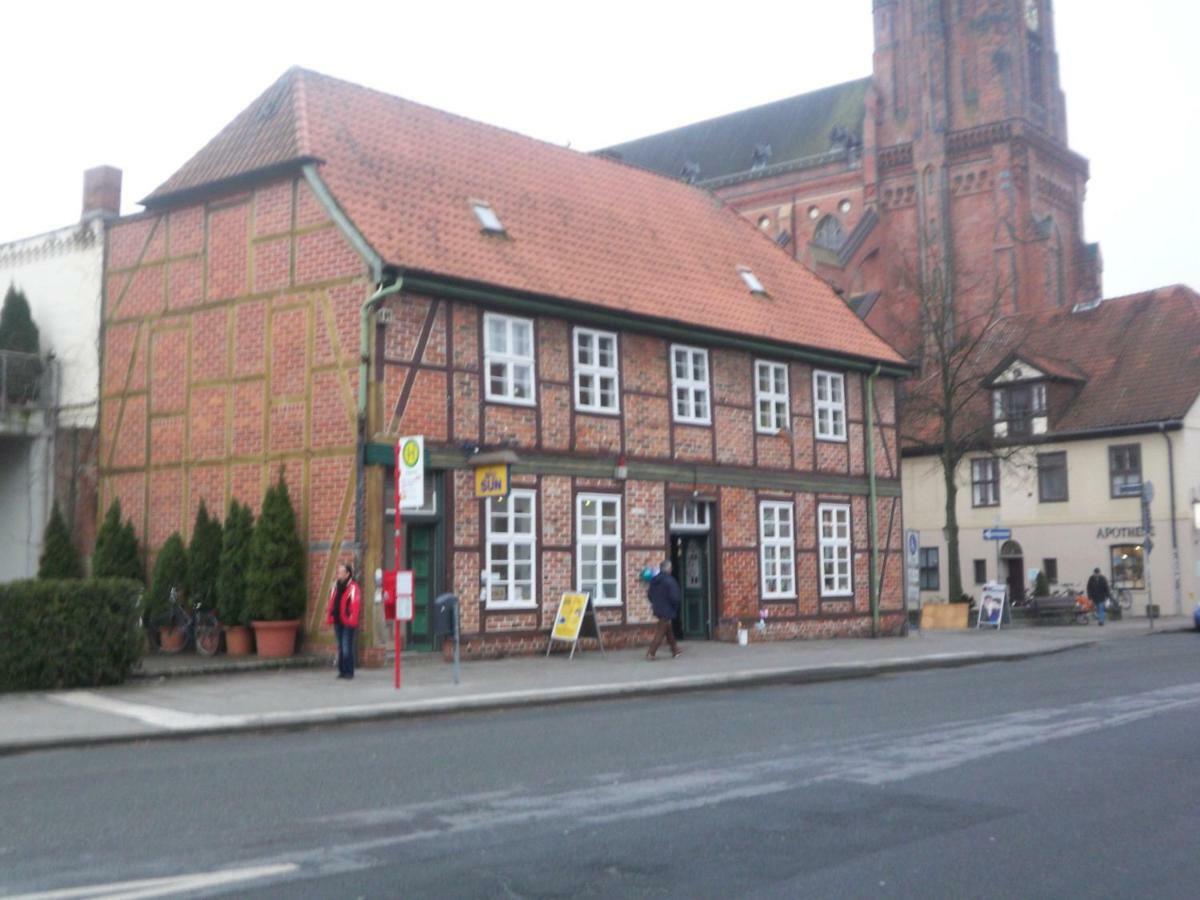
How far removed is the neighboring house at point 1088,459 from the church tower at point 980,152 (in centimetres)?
1292

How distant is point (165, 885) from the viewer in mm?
6426

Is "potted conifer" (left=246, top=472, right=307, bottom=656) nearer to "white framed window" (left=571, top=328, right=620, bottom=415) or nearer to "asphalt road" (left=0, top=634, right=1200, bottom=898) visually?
"white framed window" (left=571, top=328, right=620, bottom=415)

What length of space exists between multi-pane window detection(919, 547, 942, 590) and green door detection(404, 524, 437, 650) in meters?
31.5

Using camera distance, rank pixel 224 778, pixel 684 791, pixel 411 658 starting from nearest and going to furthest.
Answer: pixel 684 791, pixel 224 778, pixel 411 658

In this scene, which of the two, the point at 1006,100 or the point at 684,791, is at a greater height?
the point at 1006,100

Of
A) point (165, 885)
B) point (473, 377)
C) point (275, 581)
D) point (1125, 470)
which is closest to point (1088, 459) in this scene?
point (1125, 470)

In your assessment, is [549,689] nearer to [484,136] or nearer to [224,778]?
[224,778]

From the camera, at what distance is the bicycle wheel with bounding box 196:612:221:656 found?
21.4 meters

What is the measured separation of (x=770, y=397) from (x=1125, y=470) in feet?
64.3

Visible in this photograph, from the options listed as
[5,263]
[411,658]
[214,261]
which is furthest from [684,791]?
[5,263]

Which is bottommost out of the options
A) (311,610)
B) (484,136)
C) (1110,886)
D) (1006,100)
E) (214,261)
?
(1110,886)

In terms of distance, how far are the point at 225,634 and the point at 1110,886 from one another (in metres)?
17.0

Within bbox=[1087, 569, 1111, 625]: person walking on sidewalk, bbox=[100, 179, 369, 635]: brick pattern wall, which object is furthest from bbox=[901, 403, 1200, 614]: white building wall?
bbox=[100, 179, 369, 635]: brick pattern wall

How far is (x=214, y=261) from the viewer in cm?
2342
